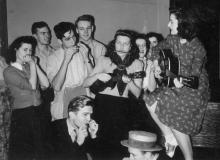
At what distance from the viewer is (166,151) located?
320cm

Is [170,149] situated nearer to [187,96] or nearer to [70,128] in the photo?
[187,96]

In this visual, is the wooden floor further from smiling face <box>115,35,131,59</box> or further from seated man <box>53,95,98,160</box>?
smiling face <box>115,35,131,59</box>

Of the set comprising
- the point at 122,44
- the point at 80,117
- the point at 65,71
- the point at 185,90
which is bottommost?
the point at 80,117

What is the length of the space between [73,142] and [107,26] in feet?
7.81

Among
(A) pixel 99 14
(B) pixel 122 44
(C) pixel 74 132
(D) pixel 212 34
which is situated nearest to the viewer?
(C) pixel 74 132

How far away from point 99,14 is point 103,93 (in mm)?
1707

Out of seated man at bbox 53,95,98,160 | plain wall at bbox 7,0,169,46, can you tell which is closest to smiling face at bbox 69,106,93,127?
seated man at bbox 53,95,98,160

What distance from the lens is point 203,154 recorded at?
3379 millimetres

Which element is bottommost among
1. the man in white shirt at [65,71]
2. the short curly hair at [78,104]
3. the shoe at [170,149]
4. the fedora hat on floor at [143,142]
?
the shoe at [170,149]

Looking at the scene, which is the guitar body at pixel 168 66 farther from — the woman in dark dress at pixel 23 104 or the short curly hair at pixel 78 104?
the woman in dark dress at pixel 23 104

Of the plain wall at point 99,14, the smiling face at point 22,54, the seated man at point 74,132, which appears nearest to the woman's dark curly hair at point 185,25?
the seated man at point 74,132

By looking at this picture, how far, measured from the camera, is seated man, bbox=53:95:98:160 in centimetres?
263

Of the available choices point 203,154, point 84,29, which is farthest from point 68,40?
point 203,154

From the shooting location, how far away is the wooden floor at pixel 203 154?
3.29 meters
